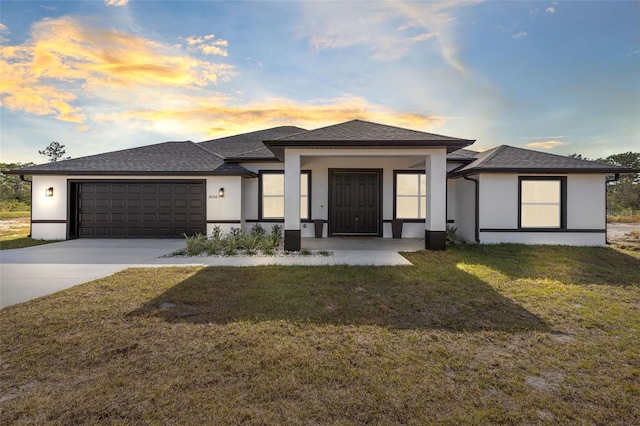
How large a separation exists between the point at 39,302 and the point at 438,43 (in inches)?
517

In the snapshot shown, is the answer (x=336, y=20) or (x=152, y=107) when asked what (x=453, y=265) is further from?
(x=152, y=107)

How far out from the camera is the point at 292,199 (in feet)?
27.7

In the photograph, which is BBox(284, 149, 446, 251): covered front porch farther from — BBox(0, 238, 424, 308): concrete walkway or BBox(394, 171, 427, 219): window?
BBox(0, 238, 424, 308): concrete walkway

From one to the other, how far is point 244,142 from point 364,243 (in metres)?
8.58

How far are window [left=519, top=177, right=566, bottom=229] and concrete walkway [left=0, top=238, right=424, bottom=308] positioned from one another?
11.5 ft

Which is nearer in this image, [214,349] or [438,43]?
[214,349]

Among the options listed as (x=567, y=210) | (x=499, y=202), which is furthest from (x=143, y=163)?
(x=567, y=210)

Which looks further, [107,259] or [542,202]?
[542,202]

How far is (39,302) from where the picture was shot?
4234 mm

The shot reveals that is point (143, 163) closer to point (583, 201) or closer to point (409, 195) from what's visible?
point (409, 195)

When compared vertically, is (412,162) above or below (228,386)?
above

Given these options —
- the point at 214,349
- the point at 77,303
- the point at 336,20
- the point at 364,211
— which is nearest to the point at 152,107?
the point at 336,20

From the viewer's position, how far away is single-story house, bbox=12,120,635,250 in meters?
9.40

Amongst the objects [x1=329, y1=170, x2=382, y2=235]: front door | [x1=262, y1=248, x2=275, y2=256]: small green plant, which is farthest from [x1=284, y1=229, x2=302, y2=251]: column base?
[x1=329, y1=170, x2=382, y2=235]: front door
